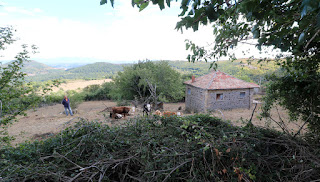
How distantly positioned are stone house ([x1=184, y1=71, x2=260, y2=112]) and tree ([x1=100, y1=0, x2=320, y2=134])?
998cm

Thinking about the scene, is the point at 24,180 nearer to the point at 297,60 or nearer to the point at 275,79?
the point at 297,60

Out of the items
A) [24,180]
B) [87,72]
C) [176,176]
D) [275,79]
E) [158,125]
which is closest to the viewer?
[24,180]

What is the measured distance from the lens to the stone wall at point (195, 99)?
14.8 metres

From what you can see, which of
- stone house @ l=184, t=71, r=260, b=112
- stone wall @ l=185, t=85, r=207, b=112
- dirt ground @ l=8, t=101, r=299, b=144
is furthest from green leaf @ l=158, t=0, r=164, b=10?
stone wall @ l=185, t=85, r=207, b=112

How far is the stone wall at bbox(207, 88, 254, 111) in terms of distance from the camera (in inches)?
576

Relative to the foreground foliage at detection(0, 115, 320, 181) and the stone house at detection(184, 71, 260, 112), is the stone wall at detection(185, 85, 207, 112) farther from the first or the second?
the foreground foliage at detection(0, 115, 320, 181)

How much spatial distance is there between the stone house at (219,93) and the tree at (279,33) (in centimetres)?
998

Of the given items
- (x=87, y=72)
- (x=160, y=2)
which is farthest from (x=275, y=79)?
(x=87, y=72)

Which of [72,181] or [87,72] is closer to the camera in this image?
[72,181]

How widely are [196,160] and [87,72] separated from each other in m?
82.1

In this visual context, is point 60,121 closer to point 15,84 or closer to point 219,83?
point 15,84

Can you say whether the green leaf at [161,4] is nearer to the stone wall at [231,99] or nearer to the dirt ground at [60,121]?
the dirt ground at [60,121]

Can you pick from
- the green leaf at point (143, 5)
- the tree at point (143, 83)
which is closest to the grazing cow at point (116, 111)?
the tree at point (143, 83)

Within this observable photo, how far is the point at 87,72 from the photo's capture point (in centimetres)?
7606
